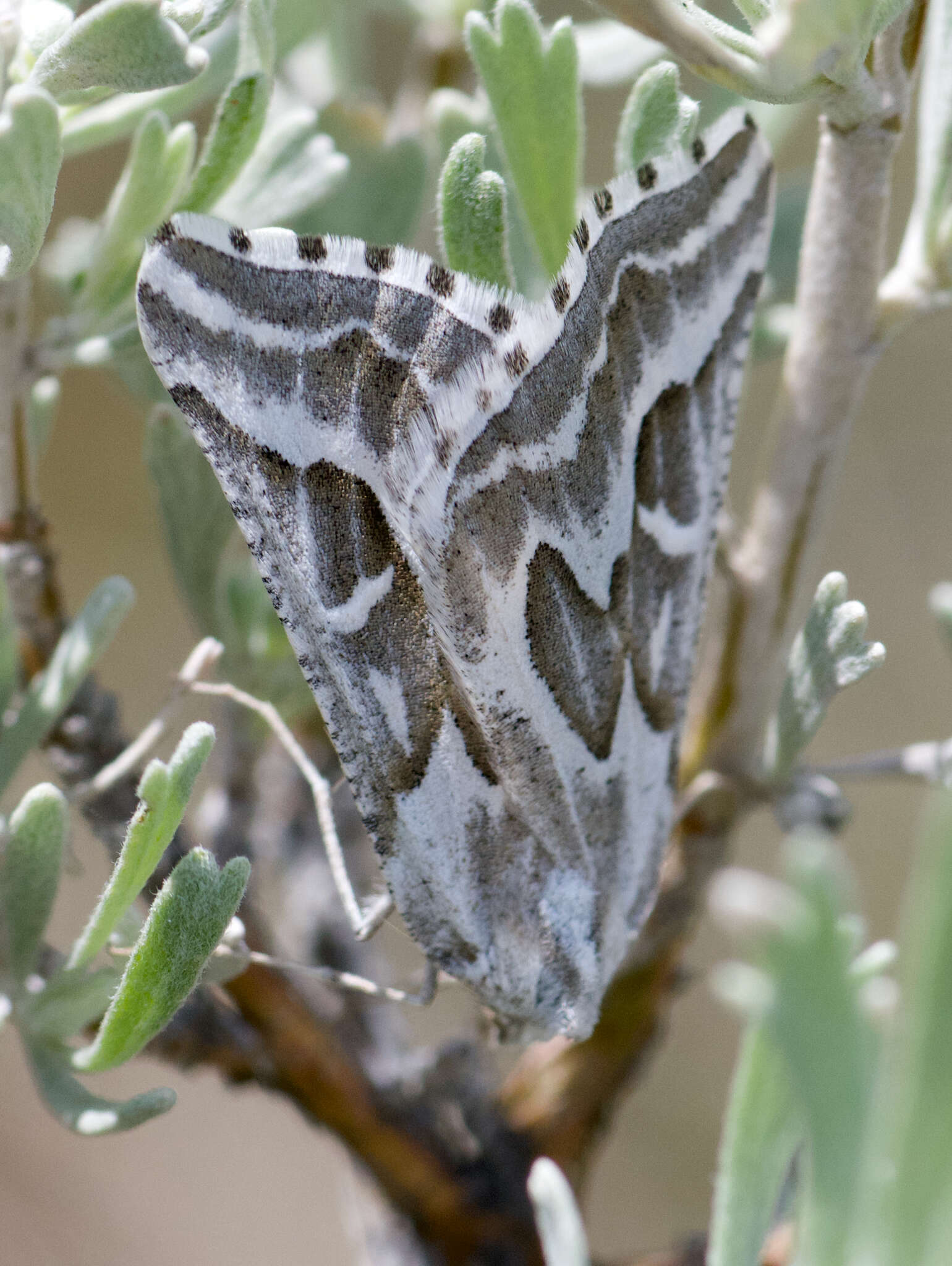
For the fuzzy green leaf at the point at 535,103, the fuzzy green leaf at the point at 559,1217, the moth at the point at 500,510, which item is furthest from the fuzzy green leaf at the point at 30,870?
the fuzzy green leaf at the point at 535,103

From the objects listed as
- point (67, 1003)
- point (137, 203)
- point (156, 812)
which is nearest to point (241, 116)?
point (137, 203)

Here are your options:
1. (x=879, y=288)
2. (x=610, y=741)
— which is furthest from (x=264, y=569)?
(x=879, y=288)

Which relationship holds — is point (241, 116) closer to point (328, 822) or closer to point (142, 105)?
point (142, 105)

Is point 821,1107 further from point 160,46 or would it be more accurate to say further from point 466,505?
point 160,46

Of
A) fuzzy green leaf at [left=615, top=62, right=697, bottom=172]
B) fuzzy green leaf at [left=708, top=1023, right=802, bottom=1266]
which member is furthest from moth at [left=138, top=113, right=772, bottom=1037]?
fuzzy green leaf at [left=708, top=1023, right=802, bottom=1266]

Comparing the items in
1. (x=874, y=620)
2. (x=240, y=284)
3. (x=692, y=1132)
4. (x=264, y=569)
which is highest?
(x=240, y=284)

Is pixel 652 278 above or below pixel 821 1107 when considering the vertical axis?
above

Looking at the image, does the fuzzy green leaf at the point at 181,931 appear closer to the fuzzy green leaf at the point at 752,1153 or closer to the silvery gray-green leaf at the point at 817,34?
the fuzzy green leaf at the point at 752,1153
